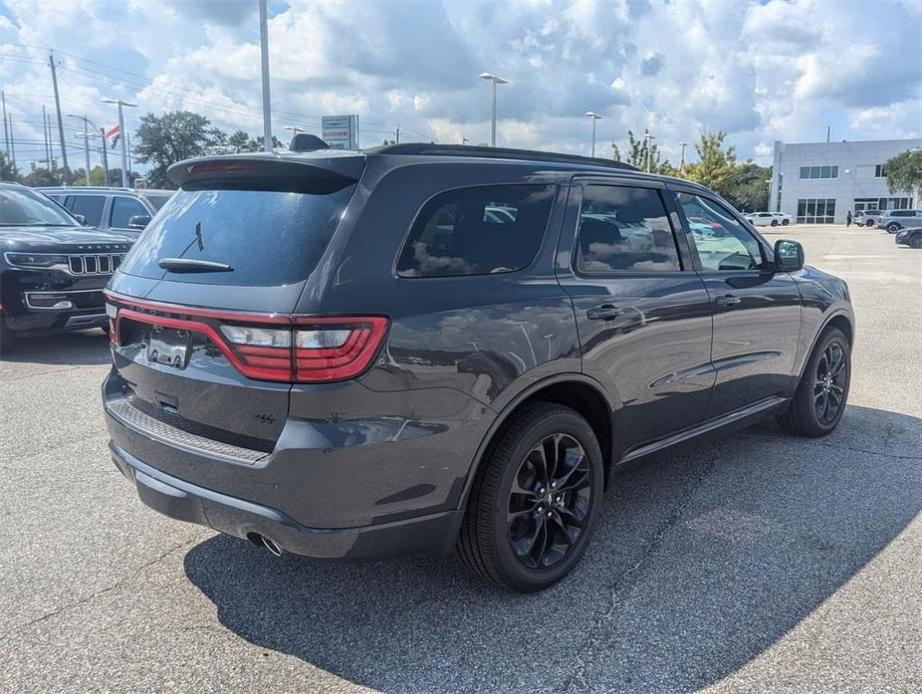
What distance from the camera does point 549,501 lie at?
124 inches

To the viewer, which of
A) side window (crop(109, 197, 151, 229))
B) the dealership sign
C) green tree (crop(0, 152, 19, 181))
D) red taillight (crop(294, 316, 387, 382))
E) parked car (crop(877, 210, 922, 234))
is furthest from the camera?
green tree (crop(0, 152, 19, 181))

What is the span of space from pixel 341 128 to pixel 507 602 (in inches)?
1052

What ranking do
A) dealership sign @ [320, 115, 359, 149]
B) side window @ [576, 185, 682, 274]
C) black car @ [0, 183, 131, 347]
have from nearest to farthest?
side window @ [576, 185, 682, 274], black car @ [0, 183, 131, 347], dealership sign @ [320, 115, 359, 149]

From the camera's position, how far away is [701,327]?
153 inches

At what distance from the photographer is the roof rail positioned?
2.87 metres

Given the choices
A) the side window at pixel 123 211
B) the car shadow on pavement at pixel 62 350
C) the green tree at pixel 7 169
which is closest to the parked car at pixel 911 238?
the side window at pixel 123 211

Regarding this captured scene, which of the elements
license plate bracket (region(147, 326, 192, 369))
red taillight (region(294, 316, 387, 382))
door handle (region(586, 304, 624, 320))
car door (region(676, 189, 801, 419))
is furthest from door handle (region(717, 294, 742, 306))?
license plate bracket (region(147, 326, 192, 369))

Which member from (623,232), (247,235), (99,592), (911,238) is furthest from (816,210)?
(99,592)

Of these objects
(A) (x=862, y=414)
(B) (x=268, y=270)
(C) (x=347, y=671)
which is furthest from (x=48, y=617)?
(A) (x=862, y=414)

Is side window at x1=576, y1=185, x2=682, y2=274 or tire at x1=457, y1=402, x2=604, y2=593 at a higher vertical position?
side window at x1=576, y1=185, x2=682, y2=274

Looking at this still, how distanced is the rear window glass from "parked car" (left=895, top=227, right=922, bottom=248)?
123ft

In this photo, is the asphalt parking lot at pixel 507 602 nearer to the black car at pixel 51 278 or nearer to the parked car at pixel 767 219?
the black car at pixel 51 278

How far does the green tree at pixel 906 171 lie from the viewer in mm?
63125

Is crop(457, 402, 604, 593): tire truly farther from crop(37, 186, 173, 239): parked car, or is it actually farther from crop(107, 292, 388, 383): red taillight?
crop(37, 186, 173, 239): parked car
